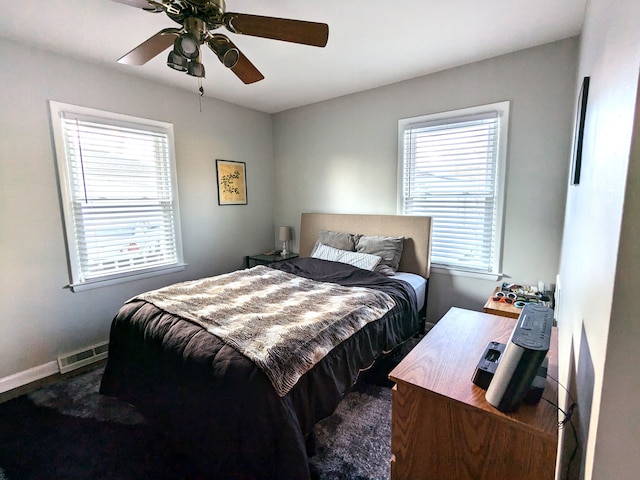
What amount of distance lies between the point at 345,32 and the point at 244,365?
7.31ft

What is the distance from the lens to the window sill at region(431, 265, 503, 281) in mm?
2707

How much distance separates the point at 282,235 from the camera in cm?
402

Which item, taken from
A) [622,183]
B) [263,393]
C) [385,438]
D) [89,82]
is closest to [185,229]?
[89,82]

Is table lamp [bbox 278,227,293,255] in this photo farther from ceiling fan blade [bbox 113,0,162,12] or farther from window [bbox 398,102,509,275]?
ceiling fan blade [bbox 113,0,162,12]

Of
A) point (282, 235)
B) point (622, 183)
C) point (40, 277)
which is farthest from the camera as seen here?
point (282, 235)

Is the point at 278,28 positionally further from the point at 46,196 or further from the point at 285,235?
the point at 285,235

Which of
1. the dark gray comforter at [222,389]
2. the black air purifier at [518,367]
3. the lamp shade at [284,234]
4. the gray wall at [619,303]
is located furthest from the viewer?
the lamp shade at [284,234]

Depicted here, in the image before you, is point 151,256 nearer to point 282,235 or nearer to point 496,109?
point 282,235

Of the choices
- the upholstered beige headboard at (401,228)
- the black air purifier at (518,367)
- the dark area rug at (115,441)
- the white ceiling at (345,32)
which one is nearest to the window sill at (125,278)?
the dark area rug at (115,441)

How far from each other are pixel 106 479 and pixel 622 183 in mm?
2293

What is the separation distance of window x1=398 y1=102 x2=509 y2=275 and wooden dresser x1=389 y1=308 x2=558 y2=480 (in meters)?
1.63

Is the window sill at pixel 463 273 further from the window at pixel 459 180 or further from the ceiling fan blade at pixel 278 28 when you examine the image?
the ceiling fan blade at pixel 278 28

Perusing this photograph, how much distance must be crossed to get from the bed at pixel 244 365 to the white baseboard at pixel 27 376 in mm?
673

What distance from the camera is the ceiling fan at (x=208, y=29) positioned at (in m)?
1.37
